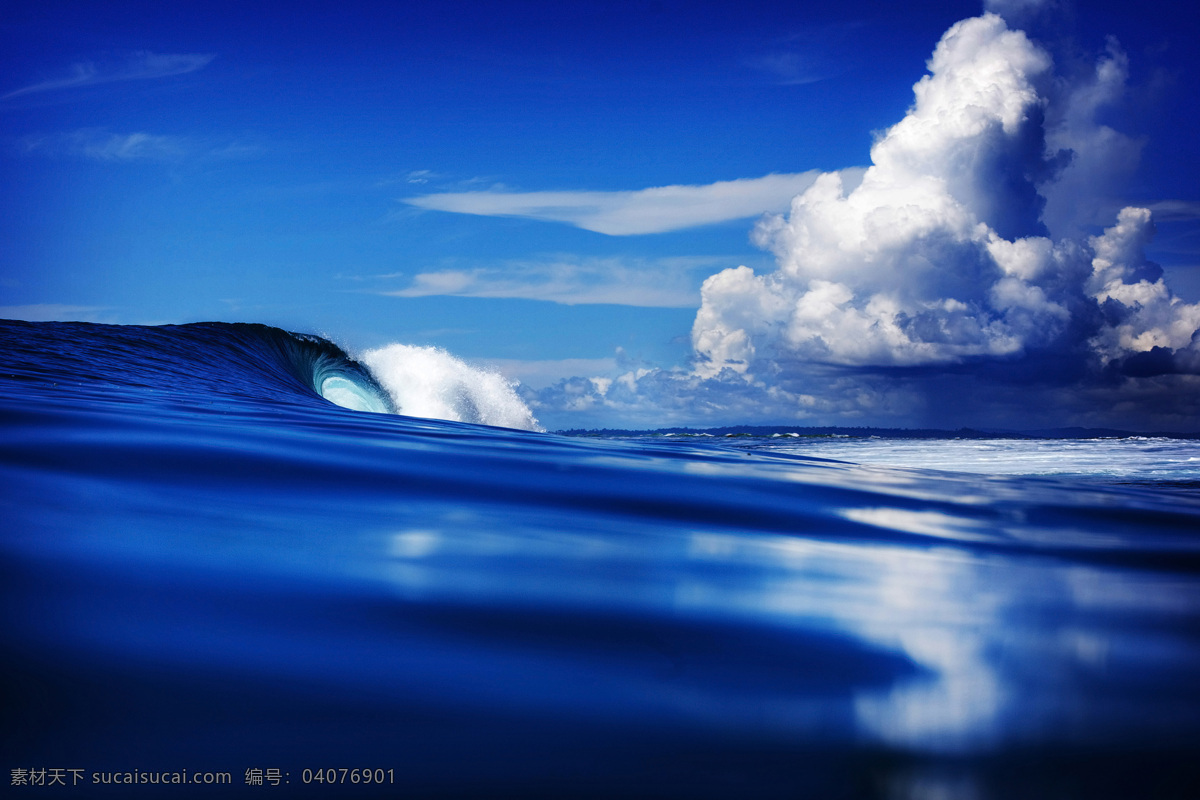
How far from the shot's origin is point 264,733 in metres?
0.99

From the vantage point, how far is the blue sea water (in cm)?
95

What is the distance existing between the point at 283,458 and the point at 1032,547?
305 centimetres

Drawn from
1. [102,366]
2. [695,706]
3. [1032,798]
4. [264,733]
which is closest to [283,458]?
[264,733]

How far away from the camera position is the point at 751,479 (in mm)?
4016

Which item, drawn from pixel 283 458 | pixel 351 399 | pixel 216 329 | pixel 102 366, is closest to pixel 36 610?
pixel 283 458

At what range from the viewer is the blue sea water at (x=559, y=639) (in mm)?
950

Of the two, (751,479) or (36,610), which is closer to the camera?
(36,610)

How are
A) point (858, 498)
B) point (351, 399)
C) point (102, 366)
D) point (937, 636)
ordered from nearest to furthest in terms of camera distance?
1. point (937, 636)
2. point (858, 498)
3. point (102, 366)
4. point (351, 399)

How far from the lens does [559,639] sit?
1361mm

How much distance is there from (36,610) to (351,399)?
17.4m

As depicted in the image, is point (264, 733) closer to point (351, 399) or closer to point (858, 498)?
point (858, 498)

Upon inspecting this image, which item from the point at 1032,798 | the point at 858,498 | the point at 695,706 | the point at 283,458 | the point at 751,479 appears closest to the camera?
the point at 1032,798

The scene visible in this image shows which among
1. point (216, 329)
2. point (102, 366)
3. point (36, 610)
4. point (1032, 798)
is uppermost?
point (216, 329)

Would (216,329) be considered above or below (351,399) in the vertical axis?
above
